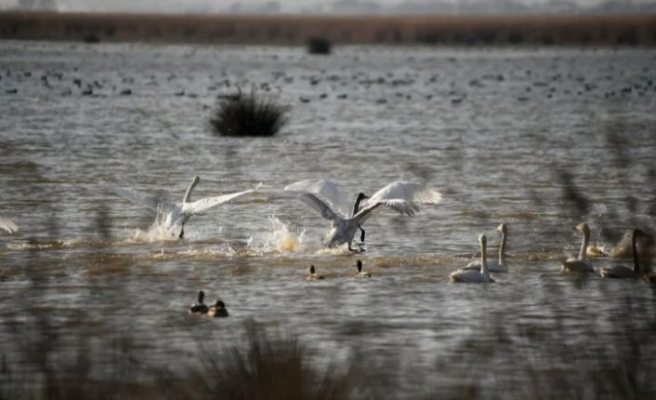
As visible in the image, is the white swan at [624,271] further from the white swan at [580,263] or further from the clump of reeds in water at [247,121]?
the clump of reeds in water at [247,121]

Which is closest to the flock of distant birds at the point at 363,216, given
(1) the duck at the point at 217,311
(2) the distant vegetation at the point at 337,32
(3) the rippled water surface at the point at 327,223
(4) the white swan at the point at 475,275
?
(4) the white swan at the point at 475,275

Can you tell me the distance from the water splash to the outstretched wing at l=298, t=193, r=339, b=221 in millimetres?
298

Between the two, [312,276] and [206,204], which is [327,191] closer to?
[206,204]

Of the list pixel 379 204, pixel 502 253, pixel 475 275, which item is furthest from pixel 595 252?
pixel 475 275

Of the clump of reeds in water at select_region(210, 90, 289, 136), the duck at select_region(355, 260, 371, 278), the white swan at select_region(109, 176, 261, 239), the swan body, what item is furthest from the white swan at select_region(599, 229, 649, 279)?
the clump of reeds in water at select_region(210, 90, 289, 136)

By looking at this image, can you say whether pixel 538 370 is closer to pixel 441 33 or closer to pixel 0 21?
pixel 441 33

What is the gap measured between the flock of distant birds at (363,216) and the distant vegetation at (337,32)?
113m

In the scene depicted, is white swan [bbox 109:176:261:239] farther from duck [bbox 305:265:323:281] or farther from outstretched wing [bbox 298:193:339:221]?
duck [bbox 305:265:323:281]

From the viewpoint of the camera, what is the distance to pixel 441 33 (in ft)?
460

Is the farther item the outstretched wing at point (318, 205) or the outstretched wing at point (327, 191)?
the outstretched wing at point (327, 191)

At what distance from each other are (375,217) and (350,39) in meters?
135

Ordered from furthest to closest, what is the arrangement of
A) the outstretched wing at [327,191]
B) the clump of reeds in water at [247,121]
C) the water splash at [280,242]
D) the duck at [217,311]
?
the clump of reeds in water at [247,121]
the outstretched wing at [327,191]
the water splash at [280,242]
the duck at [217,311]

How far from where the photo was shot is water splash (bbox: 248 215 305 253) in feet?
51.2

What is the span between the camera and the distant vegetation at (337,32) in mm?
136125
